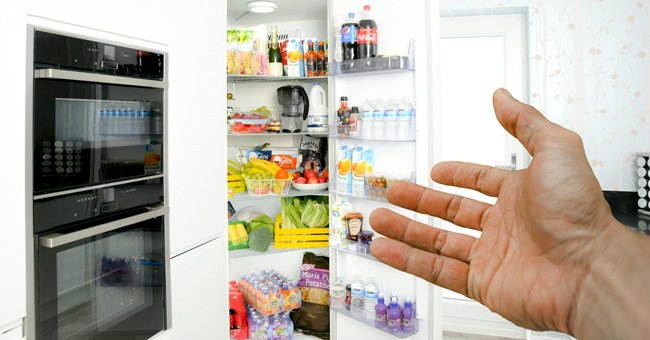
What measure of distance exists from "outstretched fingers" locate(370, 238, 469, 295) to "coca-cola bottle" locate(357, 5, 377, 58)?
146 centimetres

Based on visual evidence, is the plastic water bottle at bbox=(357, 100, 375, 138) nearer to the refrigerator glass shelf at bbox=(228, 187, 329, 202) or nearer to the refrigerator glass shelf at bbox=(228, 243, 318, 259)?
the refrigerator glass shelf at bbox=(228, 187, 329, 202)

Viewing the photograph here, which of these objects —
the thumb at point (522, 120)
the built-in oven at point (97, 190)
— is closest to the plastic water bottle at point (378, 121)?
the built-in oven at point (97, 190)

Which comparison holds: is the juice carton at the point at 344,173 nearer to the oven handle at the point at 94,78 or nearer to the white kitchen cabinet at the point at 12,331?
the oven handle at the point at 94,78

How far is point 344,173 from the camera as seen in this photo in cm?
252

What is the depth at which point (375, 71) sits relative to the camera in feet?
7.71

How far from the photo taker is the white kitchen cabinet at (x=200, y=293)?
5.93ft

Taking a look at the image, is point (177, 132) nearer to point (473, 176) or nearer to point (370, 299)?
point (473, 176)

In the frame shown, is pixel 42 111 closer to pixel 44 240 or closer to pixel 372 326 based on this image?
pixel 44 240

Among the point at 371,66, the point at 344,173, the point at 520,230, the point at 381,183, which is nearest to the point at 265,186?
the point at 344,173

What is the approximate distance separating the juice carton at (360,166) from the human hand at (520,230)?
1239 millimetres

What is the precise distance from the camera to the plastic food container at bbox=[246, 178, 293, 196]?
106 inches

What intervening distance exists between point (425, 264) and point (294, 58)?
196cm

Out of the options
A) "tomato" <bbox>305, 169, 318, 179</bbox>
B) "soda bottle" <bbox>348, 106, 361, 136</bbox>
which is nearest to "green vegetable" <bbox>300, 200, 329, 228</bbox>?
"tomato" <bbox>305, 169, 318, 179</bbox>

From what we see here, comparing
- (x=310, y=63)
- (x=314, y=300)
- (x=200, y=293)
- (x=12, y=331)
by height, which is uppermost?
(x=310, y=63)
